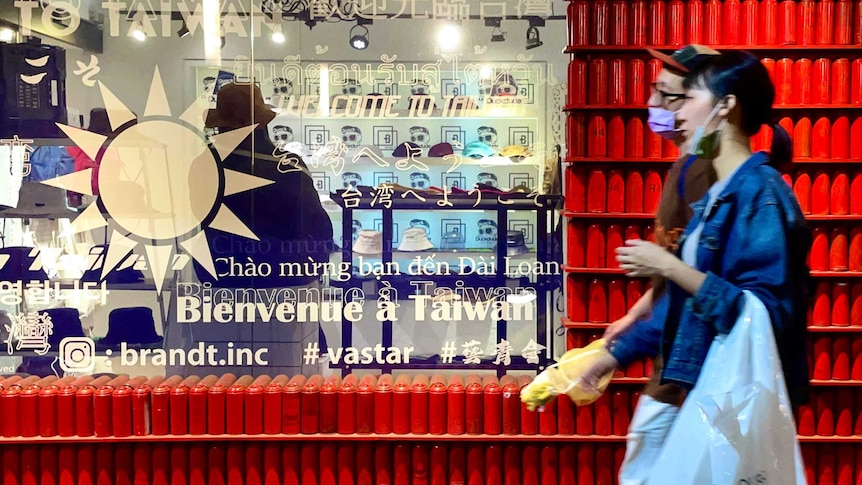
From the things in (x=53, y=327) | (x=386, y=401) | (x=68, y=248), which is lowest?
(x=386, y=401)

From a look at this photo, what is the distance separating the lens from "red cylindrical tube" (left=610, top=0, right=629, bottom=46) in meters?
3.09

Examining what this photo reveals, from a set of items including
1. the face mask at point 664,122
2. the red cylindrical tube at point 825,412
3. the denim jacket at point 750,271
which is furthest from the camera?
the red cylindrical tube at point 825,412

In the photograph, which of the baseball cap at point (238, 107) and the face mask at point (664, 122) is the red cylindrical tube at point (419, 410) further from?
the face mask at point (664, 122)

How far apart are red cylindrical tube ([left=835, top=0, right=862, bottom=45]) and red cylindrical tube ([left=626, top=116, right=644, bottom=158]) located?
0.86 meters

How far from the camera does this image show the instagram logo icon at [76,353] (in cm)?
337

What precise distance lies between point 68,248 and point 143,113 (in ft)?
2.22

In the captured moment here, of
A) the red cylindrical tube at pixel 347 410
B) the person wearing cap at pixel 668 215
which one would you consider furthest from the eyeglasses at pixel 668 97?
the red cylindrical tube at pixel 347 410

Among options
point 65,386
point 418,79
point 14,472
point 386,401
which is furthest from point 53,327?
point 418,79

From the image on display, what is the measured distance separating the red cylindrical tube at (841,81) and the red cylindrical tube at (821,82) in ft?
0.06

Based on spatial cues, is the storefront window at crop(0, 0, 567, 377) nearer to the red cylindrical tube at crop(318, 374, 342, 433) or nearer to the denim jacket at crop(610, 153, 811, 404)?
the red cylindrical tube at crop(318, 374, 342, 433)

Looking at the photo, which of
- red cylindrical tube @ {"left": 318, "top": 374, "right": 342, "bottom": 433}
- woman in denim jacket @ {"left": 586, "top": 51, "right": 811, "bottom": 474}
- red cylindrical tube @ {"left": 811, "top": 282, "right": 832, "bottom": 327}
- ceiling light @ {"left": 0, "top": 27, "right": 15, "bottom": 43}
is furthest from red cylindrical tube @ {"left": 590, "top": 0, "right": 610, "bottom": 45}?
ceiling light @ {"left": 0, "top": 27, "right": 15, "bottom": 43}

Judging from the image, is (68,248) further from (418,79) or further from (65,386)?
(418,79)

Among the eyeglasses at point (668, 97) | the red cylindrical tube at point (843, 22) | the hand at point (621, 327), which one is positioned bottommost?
the hand at point (621, 327)

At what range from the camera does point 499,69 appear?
3.32 meters
